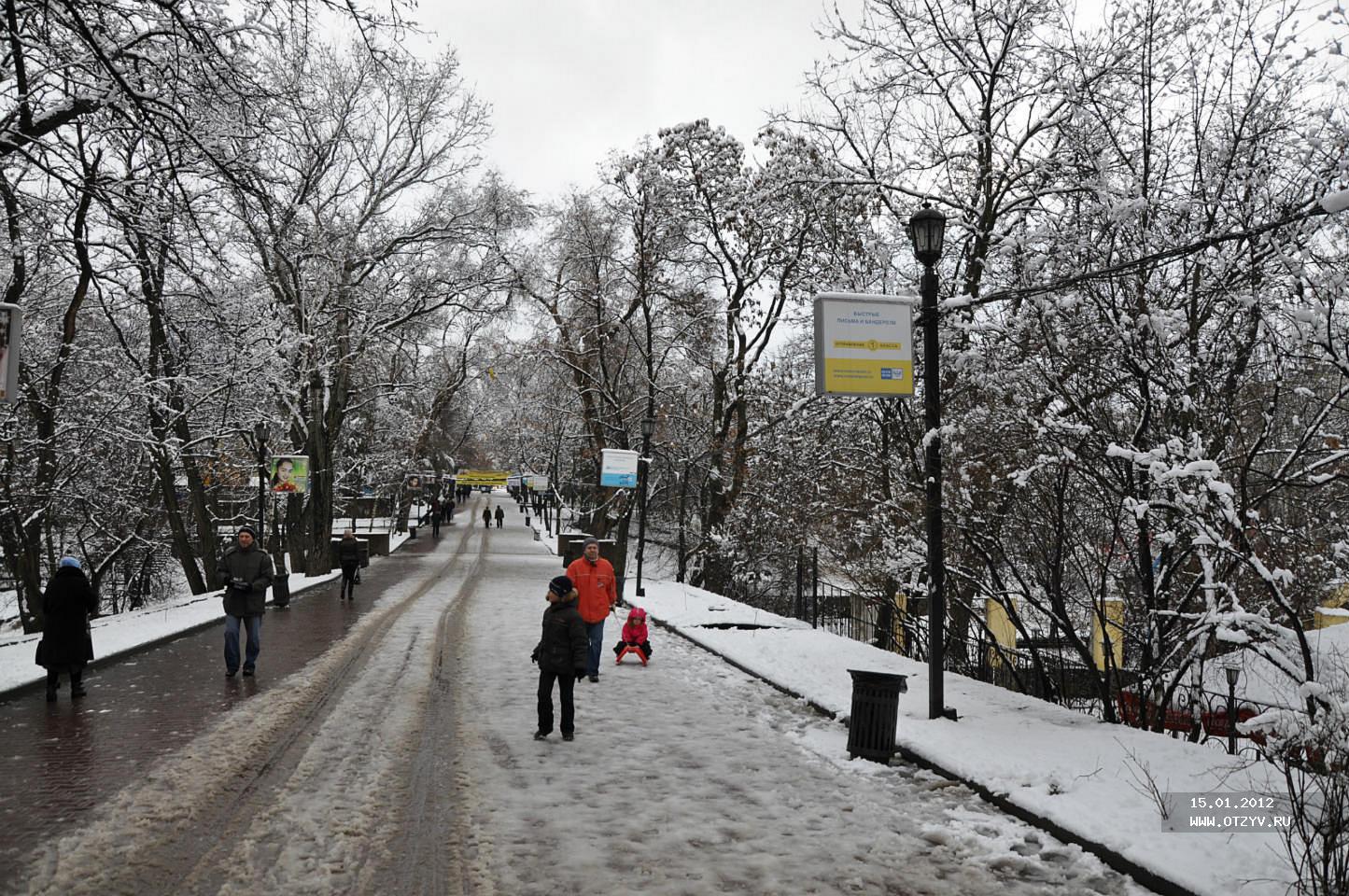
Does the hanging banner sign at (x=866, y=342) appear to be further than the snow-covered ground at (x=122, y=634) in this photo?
No

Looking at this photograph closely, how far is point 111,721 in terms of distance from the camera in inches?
375

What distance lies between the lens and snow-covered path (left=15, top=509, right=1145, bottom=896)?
5.51 metres

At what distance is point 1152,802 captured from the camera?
→ 658cm

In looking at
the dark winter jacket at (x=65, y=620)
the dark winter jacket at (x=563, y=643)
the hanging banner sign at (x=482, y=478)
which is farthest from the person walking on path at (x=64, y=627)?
the hanging banner sign at (x=482, y=478)

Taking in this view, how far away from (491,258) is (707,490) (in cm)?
1017

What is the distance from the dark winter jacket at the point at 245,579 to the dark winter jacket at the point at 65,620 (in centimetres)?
161

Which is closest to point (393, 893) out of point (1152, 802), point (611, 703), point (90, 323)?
point (1152, 802)

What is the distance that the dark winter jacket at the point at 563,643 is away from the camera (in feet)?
29.7

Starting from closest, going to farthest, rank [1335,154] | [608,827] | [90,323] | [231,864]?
[231,864], [608,827], [1335,154], [90,323]

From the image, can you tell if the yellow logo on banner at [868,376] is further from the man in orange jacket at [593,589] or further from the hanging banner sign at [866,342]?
the man in orange jacket at [593,589]

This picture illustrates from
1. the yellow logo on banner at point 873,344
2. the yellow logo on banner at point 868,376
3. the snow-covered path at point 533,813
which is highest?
the yellow logo on banner at point 873,344

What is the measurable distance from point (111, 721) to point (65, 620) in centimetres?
167

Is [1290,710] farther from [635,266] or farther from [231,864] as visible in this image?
[635,266]

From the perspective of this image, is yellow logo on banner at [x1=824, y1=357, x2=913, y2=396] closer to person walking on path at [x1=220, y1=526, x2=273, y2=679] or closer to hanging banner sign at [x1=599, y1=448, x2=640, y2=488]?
person walking on path at [x1=220, y1=526, x2=273, y2=679]
